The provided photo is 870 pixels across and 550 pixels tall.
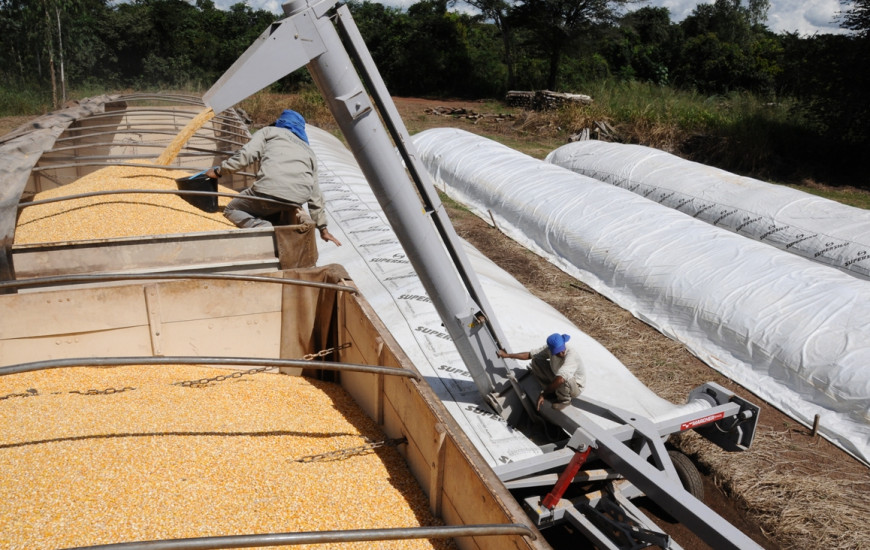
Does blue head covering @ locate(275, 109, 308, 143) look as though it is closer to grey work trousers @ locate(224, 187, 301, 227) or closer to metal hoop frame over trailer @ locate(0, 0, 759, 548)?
grey work trousers @ locate(224, 187, 301, 227)

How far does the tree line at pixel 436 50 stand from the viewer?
924 inches

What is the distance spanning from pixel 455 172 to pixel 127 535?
1090cm

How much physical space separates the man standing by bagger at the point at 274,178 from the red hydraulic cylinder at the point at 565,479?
3025mm

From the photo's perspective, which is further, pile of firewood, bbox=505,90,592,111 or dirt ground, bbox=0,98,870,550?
pile of firewood, bbox=505,90,592,111

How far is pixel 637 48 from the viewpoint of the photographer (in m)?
33.7

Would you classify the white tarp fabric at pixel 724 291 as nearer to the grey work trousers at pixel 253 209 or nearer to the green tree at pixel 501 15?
the grey work trousers at pixel 253 209

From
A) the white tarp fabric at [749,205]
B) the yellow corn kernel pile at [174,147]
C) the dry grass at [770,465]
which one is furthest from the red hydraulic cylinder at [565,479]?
the white tarp fabric at [749,205]

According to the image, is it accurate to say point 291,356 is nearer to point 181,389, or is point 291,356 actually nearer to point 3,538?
point 181,389

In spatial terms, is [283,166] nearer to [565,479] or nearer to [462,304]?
[462,304]

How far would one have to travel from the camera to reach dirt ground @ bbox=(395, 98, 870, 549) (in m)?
4.60

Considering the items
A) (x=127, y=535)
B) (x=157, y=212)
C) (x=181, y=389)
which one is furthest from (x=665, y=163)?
(x=127, y=535)

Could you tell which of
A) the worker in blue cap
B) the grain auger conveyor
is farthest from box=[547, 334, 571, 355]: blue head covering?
the grain auger conveyor

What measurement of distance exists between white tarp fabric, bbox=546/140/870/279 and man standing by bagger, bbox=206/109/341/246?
6.63 m

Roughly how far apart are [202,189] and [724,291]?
18.5 ft
